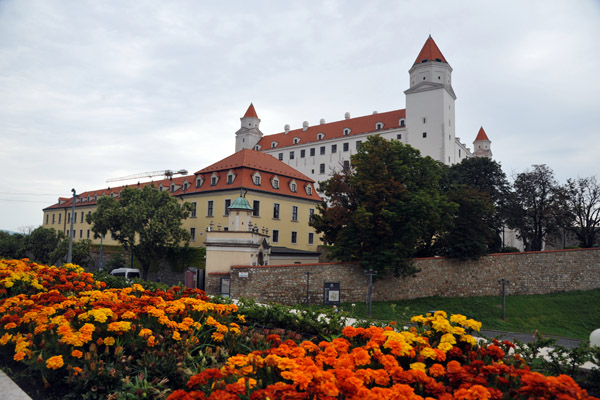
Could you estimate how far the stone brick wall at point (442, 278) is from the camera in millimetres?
26922

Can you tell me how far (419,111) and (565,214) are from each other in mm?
30722

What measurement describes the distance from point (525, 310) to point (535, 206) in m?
22.0

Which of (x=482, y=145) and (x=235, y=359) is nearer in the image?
(x=235, y=359)

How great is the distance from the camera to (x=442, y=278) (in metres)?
31.1

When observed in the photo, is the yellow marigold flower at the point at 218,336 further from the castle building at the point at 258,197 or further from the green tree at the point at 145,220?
the castle building at the point at 258,197

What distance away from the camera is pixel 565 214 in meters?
44.5

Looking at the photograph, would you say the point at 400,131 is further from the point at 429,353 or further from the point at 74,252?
the point at 429,353

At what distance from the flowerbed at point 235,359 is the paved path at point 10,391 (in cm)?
32

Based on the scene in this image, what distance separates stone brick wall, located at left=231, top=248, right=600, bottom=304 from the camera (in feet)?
88.3

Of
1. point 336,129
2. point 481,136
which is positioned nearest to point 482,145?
point 481,136

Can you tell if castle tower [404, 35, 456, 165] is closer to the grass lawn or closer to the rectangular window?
the rectangular window

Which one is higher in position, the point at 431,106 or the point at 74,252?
the point at 431,106

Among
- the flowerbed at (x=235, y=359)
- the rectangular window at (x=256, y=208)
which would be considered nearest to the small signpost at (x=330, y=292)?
the flowerbed at (x=235, y=359)

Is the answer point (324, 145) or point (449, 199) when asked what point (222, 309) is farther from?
point (324, 145)
